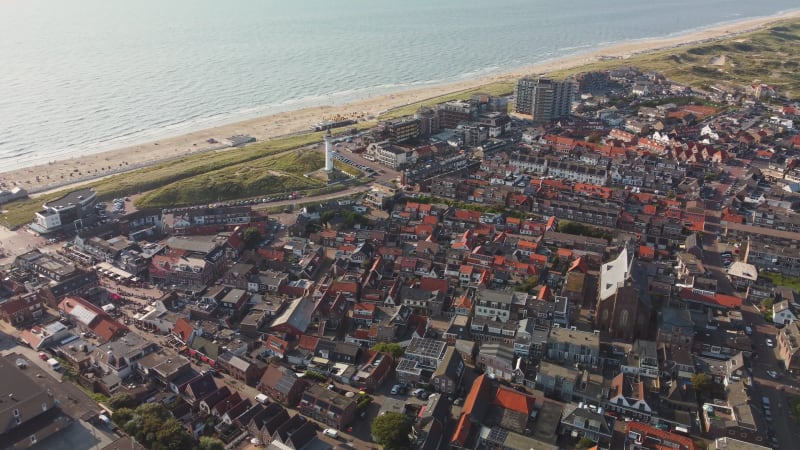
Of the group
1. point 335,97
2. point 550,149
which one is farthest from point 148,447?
point 335,97

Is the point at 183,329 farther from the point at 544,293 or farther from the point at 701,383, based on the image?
the point at 701,383

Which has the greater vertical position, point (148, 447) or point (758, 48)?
point (758, 48)

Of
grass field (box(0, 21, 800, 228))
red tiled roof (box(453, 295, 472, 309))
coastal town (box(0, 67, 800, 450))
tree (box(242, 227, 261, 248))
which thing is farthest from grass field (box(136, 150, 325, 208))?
red tiled roof (box(453, 295, 472, 309))

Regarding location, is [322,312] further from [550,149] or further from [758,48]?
[758,48]

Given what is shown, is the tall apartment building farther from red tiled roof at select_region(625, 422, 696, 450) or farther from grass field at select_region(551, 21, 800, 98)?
red tiled roof at select_region(625, 422, 696, 450)

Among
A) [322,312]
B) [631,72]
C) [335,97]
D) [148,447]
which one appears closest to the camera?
[148,447]

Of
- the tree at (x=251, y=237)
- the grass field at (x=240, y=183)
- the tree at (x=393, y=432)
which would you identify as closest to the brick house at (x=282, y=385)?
the tree at (x=393, y=432)

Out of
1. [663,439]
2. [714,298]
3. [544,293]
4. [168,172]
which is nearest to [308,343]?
[544,293]
